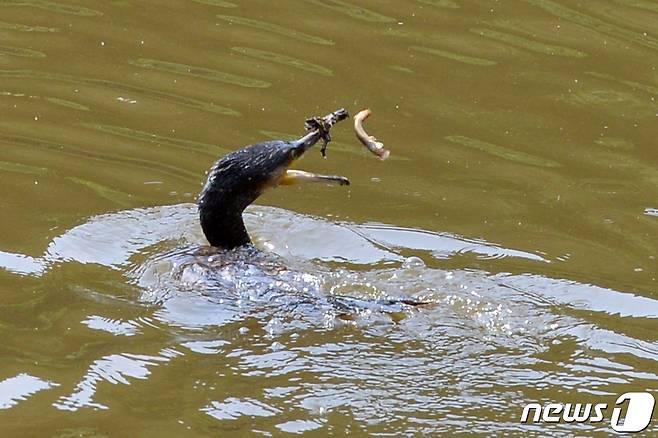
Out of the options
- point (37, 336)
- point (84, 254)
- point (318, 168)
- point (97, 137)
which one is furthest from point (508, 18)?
point (37, 336)

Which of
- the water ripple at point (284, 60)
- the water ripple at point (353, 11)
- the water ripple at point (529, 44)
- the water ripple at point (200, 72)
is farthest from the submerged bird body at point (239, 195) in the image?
the water ripple at point (353, 11)

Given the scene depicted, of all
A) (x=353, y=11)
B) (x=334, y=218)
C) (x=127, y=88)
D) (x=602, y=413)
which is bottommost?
(x=334, y=218)

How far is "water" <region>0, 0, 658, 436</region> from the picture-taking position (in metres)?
6.15

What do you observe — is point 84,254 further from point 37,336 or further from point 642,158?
point 642,158

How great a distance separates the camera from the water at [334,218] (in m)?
6.15

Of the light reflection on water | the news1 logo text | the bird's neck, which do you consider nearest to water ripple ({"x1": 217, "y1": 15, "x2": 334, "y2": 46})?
the light reflection on water

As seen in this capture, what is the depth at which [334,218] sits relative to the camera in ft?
28.0

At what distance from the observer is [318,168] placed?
9.22m

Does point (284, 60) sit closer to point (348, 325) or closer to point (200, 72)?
point (200, 72)

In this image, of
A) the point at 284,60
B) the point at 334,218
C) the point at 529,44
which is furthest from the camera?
the point at 529,44

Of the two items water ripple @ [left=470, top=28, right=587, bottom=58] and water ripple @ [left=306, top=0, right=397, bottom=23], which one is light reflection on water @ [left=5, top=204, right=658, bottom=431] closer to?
water ripple @ [left=470, top=28, right=587, bottom=58]

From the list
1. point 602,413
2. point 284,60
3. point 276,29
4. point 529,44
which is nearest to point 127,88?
point 284,60

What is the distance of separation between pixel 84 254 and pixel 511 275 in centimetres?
241

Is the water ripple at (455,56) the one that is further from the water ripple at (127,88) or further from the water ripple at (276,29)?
the water ripple at (127,88)
